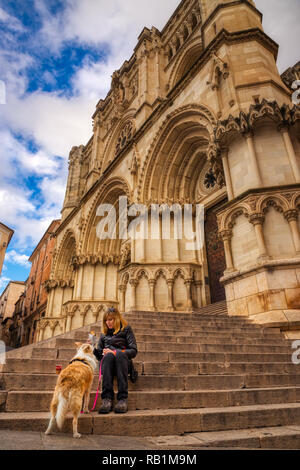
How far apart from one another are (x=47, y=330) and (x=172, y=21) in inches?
875

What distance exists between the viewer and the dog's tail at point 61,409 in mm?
2271

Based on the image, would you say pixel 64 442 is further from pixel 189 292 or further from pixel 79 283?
pixel 79 283

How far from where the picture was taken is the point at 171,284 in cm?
1095

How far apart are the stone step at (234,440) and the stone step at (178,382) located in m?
1.06

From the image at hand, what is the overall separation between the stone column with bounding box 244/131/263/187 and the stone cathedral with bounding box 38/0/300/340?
0.13 ft

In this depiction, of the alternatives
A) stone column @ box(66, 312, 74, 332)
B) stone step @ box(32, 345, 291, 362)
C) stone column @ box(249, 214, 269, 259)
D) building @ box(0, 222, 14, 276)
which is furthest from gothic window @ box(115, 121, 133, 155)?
stone step @ box(32, 345, 291, 362)

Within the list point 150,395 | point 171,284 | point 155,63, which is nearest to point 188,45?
point 155,63

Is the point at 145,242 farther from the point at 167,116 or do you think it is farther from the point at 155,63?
the point at 155,63

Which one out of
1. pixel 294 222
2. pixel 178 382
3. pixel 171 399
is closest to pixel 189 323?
pixel 178 382

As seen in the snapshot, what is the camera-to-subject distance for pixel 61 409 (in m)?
2.33

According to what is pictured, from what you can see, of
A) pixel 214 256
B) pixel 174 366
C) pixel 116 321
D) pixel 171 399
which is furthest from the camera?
pixel 214 256

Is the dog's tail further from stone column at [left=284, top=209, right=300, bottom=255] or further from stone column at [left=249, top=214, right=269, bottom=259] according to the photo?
stone column at [left=284, top=209, right=300, bottom=255]

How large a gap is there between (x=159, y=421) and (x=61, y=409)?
3.06 ft

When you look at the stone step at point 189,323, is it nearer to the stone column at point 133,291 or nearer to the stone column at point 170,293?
the stone column at point 170,293
